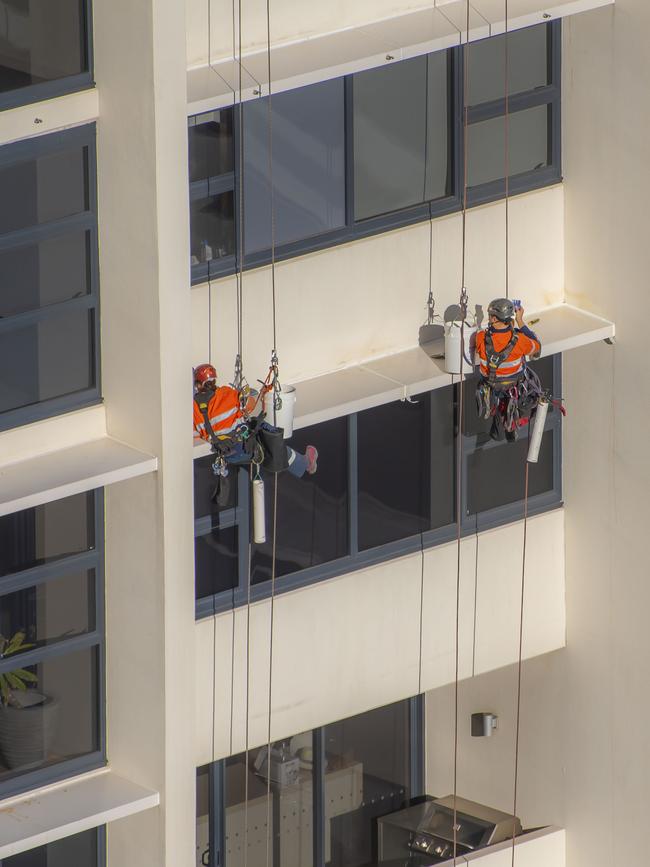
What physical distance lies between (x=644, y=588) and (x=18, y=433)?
4671mm

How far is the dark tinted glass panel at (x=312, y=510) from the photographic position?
13.8 meters

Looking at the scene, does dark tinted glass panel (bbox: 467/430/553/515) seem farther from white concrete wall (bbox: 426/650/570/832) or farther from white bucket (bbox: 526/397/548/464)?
white concrete wall (bbox: 426/650/570/832)

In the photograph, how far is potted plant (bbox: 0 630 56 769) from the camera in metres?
12.8

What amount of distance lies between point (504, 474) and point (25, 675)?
3879 millimetres

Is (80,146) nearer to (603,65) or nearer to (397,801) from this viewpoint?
(603,65)

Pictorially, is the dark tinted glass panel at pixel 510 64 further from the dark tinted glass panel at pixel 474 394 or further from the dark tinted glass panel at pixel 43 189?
the dark tinted glass panel at pixel 43 189

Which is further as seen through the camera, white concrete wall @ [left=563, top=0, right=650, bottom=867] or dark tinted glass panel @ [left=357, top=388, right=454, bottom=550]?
dark tinted glass panel @ [left=357, top=388, right=454, bottom=550]

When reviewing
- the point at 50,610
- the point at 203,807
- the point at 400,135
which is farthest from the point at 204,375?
the point at 203,807

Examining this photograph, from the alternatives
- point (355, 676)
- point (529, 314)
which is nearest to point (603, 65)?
point (529, 314)

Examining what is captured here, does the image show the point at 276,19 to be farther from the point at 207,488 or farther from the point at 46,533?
the point at 46,533

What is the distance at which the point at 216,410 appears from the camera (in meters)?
12.6

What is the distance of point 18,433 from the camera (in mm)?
12445

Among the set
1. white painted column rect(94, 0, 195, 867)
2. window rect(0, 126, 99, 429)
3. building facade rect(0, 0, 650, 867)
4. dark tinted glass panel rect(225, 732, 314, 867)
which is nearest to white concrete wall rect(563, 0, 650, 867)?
building facade rect(0, 0, 650, 867)

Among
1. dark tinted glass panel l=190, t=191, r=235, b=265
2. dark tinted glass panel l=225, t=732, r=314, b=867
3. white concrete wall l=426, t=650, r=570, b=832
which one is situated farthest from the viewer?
white concrete wall l=426, t=650, r=570, b=832
